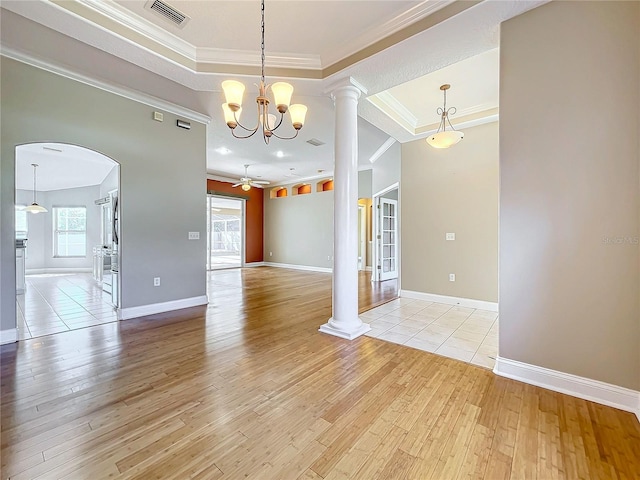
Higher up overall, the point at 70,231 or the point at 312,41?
the point at 312,41

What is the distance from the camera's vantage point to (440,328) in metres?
3.29

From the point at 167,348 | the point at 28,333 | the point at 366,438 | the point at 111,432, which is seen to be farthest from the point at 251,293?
the point at 366,438

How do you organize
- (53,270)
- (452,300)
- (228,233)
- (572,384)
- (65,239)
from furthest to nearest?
1. (228,233)
2. (65,239)
3. (53,270)
4. (452,300)
5. (572,384)

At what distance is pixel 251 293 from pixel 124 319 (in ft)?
7.17

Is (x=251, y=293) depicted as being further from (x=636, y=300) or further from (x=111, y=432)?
(x=636, y=300)

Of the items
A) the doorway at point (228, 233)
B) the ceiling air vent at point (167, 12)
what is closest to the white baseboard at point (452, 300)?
the ceiling air vent at point (167, 12)

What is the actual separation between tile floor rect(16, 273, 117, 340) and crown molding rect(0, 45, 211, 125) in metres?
2.92

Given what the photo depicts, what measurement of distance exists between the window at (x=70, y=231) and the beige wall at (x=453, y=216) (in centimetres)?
972

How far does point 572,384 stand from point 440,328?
1.42 m

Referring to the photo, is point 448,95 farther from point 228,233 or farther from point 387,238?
point 228,233

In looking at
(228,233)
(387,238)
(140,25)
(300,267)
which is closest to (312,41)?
(140,25)

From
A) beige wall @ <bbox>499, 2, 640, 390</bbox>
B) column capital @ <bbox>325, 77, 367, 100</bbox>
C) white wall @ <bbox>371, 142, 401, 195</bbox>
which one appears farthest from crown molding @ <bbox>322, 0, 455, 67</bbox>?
white wall @ <bbox>371, 142, 401, 195</bbox>

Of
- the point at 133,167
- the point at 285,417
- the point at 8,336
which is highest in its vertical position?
the point at 133,167

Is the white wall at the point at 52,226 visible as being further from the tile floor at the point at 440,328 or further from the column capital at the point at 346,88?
the tile floor at the point at 440,328
